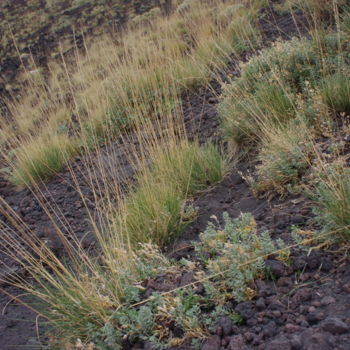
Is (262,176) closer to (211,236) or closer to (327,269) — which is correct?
(211,236)

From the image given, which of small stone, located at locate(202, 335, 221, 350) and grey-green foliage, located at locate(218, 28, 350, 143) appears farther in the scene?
grey-green foliage, located at locate(218, 28, 350, 143)

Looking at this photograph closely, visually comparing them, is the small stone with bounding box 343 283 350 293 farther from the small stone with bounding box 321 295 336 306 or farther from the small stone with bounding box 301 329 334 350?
the small stone with bounding box 301 329 334 350

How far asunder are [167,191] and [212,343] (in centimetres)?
159

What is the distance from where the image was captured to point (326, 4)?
5.52 meters

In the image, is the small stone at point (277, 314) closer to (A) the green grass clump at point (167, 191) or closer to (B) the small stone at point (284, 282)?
(B) the small stone at point (284, 282)

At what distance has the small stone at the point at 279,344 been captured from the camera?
1.62m

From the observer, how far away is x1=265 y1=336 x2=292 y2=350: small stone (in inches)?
63.7

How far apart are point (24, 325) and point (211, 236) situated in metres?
1.50

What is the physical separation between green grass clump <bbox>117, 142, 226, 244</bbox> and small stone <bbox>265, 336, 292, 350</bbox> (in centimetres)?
117

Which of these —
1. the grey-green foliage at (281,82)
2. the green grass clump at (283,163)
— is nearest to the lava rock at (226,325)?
the green grass clump at (283,163)

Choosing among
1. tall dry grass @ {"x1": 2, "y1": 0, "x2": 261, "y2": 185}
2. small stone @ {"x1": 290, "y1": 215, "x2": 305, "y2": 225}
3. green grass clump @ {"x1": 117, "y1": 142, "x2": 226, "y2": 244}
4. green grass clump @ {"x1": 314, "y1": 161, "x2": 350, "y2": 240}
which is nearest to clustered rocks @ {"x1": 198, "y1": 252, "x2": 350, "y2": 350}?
green grass clump @ {"x1": 314, "y1": 161, "x2": 350, "y2": 240}

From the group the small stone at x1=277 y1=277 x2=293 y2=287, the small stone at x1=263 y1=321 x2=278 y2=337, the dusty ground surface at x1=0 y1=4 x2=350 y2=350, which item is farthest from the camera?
the small stone at x1=277 y1=277 x2=293 y2=287

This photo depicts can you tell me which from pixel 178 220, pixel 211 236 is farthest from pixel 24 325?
pixel 211 236

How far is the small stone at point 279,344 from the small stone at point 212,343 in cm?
24
